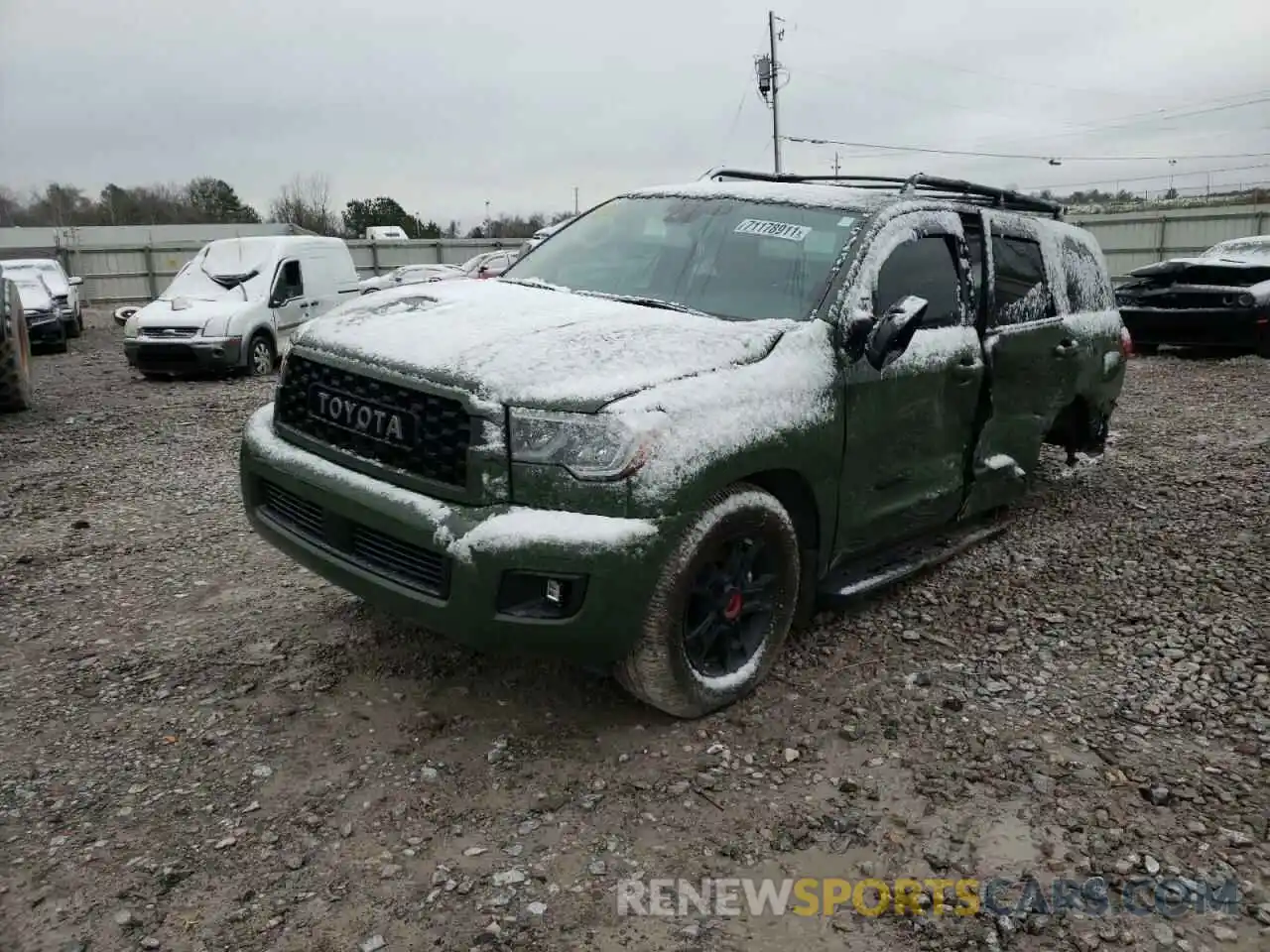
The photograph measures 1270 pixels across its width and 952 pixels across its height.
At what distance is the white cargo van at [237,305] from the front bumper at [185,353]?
0.01 m

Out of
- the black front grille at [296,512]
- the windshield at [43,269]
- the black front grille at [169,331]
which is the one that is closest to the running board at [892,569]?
the black front grille at [296,512]

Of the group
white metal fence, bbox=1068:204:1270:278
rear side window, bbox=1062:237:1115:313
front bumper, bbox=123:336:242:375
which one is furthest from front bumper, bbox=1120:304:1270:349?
white metal fence, bbox=1068:204:1270:278

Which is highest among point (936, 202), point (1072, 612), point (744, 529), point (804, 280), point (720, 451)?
point (936, 202)

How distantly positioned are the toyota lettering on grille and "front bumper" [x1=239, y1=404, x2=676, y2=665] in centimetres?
16

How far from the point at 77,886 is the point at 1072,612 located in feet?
12.8

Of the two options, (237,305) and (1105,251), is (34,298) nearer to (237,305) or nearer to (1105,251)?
(237,305)

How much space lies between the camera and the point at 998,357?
4.50 meters

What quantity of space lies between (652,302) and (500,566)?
1.44 meters

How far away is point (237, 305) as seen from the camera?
12.2 meters

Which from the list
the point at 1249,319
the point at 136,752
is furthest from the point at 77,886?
the point at 1249,319

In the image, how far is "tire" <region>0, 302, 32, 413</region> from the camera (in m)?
8.84

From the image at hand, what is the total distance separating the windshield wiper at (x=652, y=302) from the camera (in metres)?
3.75

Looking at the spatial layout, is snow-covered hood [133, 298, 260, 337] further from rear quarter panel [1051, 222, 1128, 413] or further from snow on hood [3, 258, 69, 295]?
rear quarter panel [1051, 222, 1128, 413]

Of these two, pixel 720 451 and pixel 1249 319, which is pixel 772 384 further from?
pixel 1249 319
